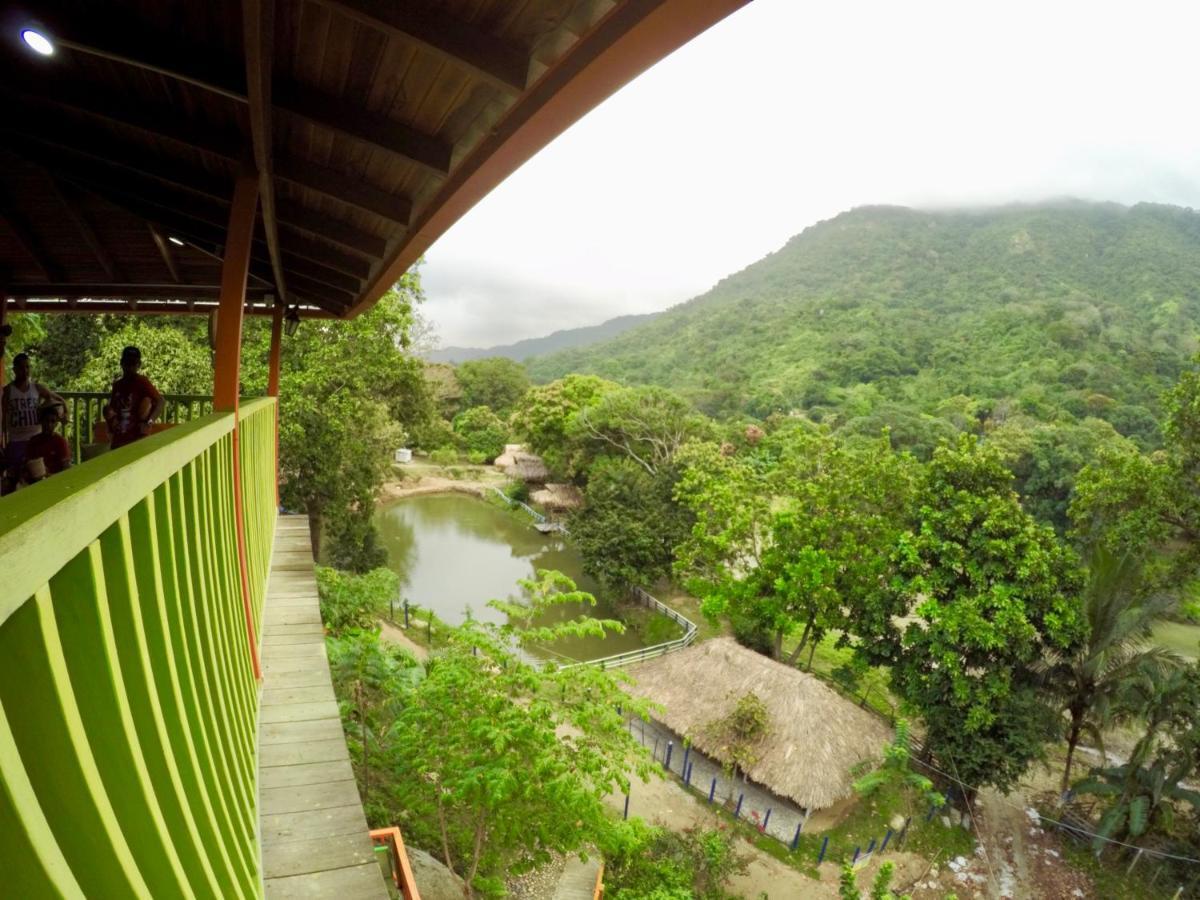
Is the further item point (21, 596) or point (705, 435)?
point (705, 435)

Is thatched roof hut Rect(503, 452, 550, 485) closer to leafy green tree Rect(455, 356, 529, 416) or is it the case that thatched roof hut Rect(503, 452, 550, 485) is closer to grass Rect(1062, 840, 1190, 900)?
leafy green tree Rect(455, 356, 529, 416)

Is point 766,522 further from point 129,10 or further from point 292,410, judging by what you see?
point 129,10

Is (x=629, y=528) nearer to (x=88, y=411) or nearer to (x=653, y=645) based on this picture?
(x=653, y=645)

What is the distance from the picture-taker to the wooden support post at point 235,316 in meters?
2.45

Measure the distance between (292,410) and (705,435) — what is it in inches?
633

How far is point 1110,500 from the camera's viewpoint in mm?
10586

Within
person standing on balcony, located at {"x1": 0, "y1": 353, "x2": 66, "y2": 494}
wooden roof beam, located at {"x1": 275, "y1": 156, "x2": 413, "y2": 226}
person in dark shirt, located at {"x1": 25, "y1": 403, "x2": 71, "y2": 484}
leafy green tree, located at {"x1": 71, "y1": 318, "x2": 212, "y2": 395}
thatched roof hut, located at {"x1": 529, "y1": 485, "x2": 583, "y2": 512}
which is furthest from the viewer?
thatched roof hut, located at {"x1": 529, "y1": 485, "x2": 583, "y2": 512}

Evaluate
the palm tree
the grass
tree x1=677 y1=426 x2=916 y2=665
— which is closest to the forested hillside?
tree x1=677 y1=426 x2=916 y2=665

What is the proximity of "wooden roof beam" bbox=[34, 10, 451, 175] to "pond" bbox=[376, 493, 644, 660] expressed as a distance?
1247 cm

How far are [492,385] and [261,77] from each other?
43.5 m

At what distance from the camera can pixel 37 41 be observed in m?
1.79

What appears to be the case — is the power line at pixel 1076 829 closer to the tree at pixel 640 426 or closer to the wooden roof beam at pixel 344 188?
the wooden roof beam at pixel 344 188

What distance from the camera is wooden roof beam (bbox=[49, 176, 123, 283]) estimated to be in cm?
366

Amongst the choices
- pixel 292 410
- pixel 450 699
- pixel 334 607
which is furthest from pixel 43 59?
pixel 292 410
